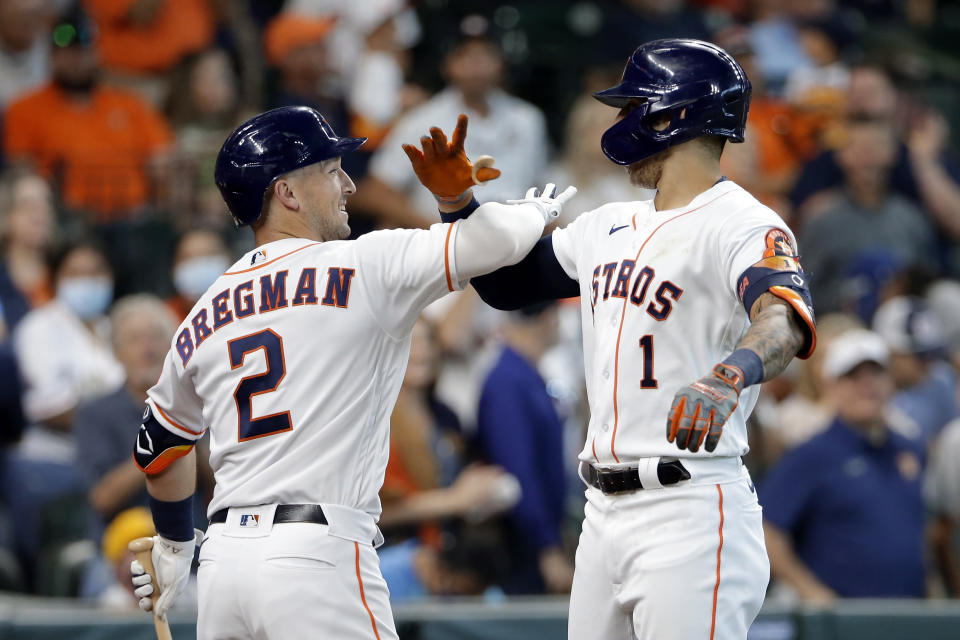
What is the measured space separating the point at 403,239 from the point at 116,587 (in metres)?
2.96

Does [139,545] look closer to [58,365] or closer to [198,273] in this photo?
[58,365]

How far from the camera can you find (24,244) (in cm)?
758

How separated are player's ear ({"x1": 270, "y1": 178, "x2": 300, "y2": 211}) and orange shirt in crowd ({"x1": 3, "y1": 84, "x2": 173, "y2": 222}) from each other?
4706 mm

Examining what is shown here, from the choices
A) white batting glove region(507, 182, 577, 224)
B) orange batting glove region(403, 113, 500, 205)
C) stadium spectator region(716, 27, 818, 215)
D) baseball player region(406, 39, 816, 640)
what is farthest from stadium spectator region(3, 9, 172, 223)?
baseball player region(406, 39, 816, 640)

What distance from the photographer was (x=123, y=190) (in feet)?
27.6

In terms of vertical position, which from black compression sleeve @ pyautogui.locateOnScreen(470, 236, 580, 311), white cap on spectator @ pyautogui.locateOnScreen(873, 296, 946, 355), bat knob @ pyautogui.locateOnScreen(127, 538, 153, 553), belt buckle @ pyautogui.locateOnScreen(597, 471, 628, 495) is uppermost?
black compression sleeve @ pyautogui.locateOnScreen(470, 236, 580, 311)

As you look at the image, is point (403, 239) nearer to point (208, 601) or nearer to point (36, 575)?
point (208, 601)

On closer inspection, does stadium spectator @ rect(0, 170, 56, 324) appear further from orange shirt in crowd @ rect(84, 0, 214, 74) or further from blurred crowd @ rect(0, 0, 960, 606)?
orange shirt in crowd @ rect(84, 0, 214, 74)

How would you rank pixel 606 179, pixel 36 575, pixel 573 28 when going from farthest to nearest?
pixel 573 28 → pixel 606 179 → pixel 36 575

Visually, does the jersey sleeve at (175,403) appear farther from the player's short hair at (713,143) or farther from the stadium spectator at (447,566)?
the stadium spectator at (447,566)

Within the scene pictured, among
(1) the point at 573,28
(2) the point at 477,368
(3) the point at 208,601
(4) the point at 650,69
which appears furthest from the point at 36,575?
(1) the point at 573,28

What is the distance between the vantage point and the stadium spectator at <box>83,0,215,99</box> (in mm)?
9180

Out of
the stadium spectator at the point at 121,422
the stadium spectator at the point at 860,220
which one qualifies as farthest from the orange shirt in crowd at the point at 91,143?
the stadium spectator at the point at 860,220

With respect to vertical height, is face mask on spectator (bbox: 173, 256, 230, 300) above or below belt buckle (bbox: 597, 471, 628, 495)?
below
